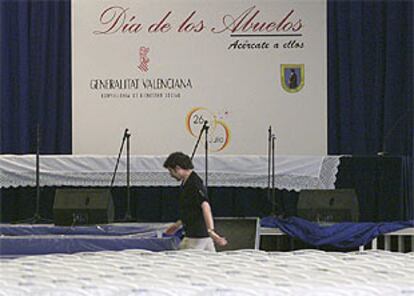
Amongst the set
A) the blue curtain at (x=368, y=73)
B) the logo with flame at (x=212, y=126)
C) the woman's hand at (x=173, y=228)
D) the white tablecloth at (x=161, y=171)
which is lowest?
the woman's hand at (x=173, y=228)

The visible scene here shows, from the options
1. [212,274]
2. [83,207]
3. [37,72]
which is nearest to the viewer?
[212,274]

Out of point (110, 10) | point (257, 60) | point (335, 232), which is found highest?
point (110, 10)

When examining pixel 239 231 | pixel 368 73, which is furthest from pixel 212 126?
pixel 239 231

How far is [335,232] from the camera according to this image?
23.4ft

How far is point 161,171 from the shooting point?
8.29 m

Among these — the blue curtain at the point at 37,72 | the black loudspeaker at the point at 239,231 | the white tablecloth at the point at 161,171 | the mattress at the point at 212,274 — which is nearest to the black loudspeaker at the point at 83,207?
the white tablecloth at the point at 161,171

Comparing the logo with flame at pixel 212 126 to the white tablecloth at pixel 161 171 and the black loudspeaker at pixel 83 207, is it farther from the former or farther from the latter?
the black loudspeaker at pixel 83 207

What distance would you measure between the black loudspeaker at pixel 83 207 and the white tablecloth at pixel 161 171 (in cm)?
39

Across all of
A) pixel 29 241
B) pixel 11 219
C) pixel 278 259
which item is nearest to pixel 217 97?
pixel 11 219

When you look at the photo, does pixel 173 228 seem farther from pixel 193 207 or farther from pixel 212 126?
pixel 212 126

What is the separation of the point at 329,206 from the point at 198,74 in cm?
365

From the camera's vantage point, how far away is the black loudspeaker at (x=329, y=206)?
7816mm

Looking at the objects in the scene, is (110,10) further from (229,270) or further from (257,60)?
(229,270)

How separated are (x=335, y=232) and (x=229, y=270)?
6563 mm
